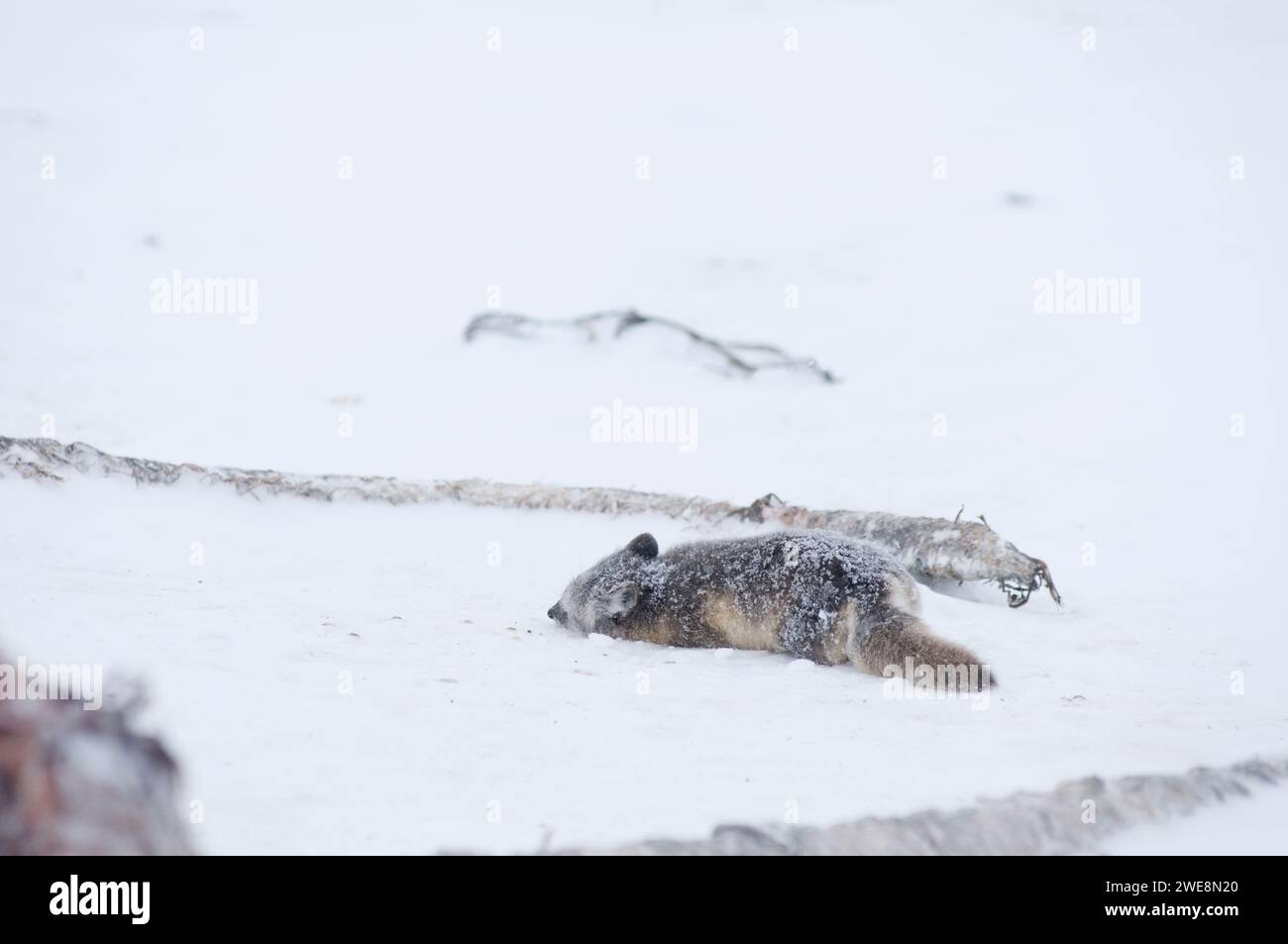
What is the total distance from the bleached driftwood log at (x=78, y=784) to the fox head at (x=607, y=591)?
12.7 feet

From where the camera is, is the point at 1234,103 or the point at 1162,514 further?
the point at 1234,103

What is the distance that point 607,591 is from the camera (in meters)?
5.56

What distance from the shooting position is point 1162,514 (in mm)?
7648

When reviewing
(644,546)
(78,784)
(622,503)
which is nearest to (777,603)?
(644,546)

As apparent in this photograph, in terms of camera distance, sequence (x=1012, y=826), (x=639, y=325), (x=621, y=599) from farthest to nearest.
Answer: (x=639, y=325), (x=621, y=599), (x=1012, y=826)

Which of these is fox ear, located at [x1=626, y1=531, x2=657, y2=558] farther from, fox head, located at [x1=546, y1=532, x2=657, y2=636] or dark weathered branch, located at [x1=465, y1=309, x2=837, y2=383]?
dark weathered branch, located at [x1=465, y1=309, x2=837, y2=383]

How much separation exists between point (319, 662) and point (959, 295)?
1030 centimetres

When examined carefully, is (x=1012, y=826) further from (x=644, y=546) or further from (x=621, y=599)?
(x=644, y=546)

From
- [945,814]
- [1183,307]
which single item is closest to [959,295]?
[1183,307]

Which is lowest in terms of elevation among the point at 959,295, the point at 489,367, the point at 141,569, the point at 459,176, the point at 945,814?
the point at 945,814

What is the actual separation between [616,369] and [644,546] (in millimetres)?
6162

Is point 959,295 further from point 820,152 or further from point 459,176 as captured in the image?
point 459,176

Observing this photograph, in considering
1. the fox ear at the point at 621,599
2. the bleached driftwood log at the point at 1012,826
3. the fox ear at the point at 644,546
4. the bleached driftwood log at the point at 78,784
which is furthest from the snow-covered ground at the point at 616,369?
the bleached driftwood log at the point at 78,784

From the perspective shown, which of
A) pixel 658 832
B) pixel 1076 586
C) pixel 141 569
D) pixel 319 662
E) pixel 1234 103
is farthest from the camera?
pixel 1234 103
